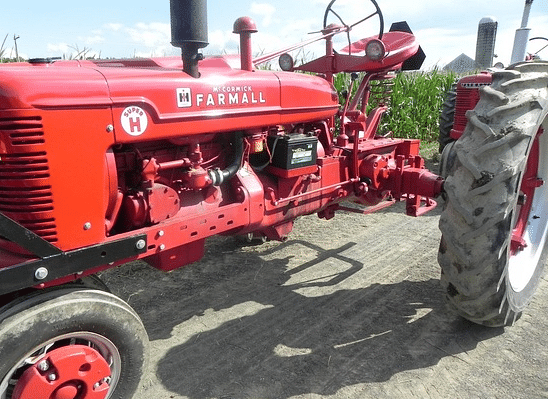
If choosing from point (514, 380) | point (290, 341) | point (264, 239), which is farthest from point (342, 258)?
point (514, 380)

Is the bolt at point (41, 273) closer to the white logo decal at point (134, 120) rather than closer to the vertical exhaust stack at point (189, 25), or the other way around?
the white logo decal at point (134, 120)

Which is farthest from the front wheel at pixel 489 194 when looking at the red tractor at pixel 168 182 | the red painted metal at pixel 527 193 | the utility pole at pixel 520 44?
the utility pole at pixel 520 44

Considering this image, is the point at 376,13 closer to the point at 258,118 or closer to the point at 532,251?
the point at 258,118

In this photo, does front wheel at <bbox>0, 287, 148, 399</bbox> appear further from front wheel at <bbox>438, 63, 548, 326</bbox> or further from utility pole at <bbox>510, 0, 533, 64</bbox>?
utility pole at <bbox>510, 0, 533, 64</bbox>

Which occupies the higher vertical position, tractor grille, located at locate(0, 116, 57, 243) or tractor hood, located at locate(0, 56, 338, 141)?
tractor hood, located at locate(0, 56, 338, 141)

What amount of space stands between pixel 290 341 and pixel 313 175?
3.51ft

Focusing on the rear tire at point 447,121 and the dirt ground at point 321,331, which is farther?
the rear tire at point 447,121

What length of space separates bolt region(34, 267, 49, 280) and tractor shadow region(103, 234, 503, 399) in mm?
913

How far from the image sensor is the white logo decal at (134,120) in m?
2.02

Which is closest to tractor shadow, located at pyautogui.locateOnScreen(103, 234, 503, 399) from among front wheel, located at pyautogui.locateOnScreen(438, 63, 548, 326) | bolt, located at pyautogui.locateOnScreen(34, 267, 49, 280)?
front wheel, located at pyautogui.locateOnScreen(438, 63, 548, 326)

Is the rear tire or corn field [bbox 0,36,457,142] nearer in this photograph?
the rear tire

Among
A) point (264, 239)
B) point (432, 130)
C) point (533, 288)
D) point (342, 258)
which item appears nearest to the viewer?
point (533, 288)

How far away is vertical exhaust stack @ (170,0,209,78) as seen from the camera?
199cm

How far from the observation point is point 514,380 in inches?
94.9
